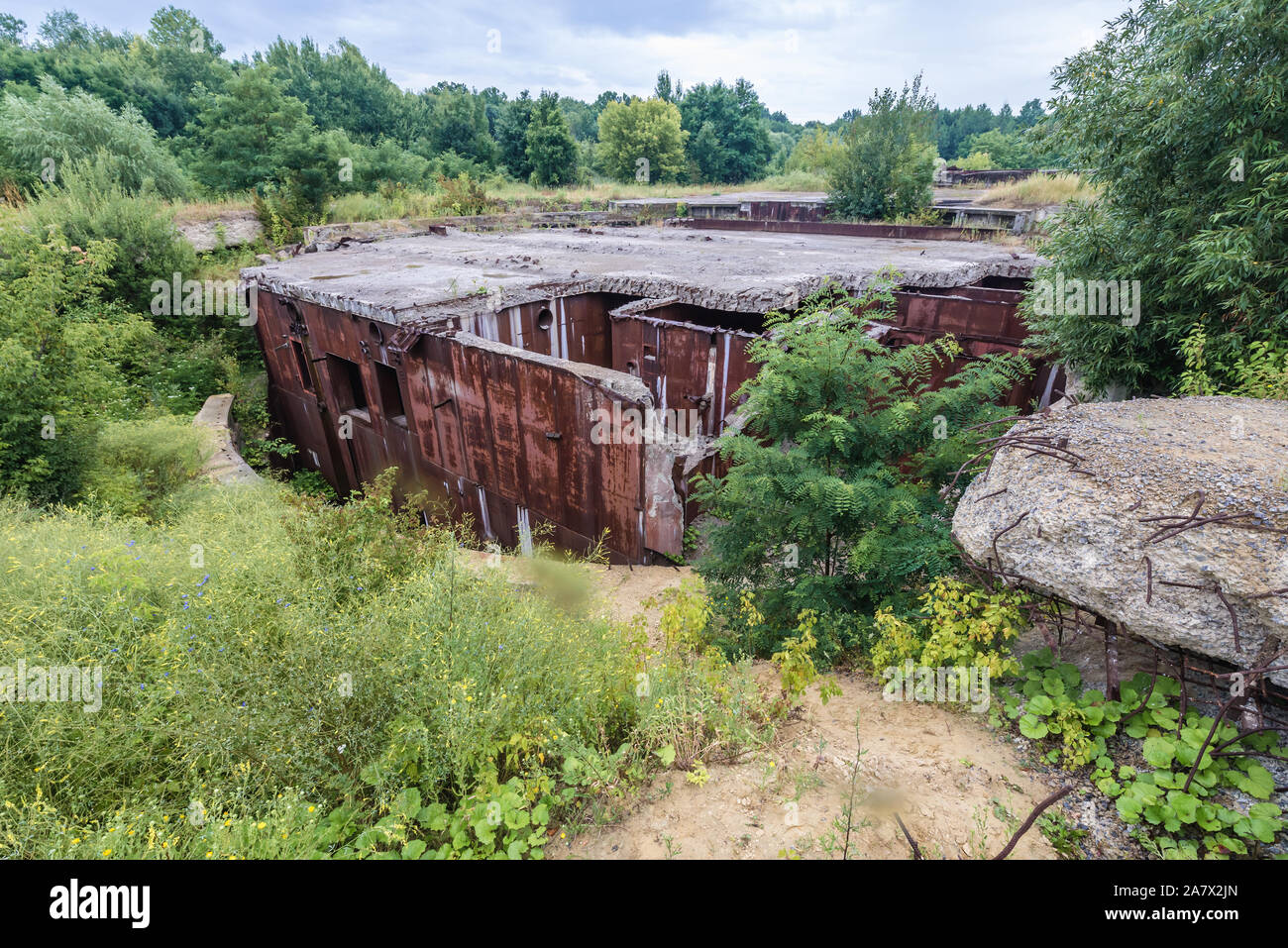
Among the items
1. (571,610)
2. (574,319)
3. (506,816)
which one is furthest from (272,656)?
(574,319)

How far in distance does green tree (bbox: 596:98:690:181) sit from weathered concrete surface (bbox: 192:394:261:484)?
99.4 feet

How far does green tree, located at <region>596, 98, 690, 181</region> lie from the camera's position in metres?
35.0

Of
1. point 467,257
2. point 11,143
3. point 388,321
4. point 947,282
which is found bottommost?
point 388,321

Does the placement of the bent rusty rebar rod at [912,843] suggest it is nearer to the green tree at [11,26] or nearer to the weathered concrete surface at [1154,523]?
the weathered concrete surface at [1154,523]

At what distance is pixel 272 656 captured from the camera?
118 inches

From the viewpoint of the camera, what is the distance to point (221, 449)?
8.29 meters

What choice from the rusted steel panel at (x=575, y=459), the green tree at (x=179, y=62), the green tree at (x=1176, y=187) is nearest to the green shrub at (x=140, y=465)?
the rusted steel panel at (x=575, y=459)

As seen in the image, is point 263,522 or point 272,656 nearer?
point 272,656

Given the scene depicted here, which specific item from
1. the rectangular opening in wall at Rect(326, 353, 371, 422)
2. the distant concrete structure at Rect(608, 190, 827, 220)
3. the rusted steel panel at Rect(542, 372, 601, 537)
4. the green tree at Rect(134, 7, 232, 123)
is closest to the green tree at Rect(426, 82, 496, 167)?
the green tree at Rect(134, 7, 232, 123)

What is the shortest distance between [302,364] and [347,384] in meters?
1.03

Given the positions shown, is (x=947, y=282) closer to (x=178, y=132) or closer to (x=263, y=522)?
(x=263, y=522)

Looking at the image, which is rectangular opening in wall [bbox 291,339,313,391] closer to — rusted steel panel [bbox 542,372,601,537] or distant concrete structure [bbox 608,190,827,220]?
rusted steel panel [bbox 542,372,601,537]

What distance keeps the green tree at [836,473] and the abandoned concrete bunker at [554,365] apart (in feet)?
4.98
